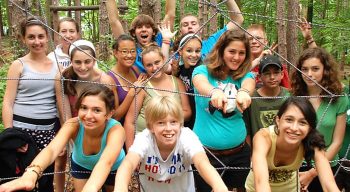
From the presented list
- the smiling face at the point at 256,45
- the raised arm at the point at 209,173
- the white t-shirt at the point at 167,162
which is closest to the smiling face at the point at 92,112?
the white t-shirt at the point at 167,162

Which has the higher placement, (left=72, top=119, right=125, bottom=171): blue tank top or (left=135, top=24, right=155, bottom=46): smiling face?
(left=135, top=24, right=155, bottom=46): smiling face

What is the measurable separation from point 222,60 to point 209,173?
1.79ft

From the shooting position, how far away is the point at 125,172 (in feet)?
4.11

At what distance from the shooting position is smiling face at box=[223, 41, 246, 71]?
1621 mm

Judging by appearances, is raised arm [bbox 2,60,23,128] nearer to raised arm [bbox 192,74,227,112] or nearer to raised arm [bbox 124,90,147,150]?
raised arm [bbox 124,90,147,150]

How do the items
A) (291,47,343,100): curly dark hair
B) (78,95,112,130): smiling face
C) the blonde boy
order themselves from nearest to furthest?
the blonde boy
(78,95,112,130): smiling face
(291,47,343,100): curly dark hair

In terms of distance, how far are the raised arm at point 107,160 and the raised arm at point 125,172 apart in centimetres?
8

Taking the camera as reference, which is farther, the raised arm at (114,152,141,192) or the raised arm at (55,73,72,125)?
the raised arm at (55,73,72,125)

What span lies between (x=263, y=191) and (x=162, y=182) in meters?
0.39

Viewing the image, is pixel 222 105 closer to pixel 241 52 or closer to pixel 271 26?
pixel 241 52

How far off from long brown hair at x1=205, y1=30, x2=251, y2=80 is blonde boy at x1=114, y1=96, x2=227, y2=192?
294 mm

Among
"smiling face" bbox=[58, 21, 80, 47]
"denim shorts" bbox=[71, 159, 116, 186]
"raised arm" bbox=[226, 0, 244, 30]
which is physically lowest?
"denim shorts" bbox=[71, 159, 116, 186]

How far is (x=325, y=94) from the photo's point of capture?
1.74 metres

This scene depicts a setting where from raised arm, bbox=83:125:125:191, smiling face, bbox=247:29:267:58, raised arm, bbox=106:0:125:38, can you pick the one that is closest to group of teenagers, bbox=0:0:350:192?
raised arm, bbox=83:125:125:191
